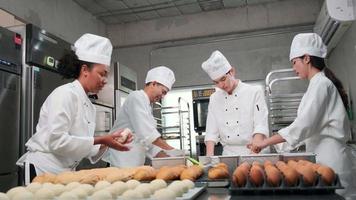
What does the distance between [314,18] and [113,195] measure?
13.7ft

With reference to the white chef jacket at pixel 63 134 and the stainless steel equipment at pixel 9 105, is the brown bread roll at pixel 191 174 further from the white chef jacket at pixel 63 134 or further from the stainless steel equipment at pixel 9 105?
the stainless steel equipment at pixel 9 105

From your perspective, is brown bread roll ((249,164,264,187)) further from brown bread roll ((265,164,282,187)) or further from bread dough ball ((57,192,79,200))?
bread dough ball ((57,192,79,200))

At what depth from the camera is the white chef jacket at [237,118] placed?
2.21m

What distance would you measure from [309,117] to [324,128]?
0.12 m

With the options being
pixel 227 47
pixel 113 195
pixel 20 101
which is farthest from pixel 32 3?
pixel 113 195

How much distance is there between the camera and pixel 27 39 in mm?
2506

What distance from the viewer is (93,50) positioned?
66.4 inches

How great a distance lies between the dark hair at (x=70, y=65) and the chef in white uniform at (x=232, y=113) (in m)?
0.96

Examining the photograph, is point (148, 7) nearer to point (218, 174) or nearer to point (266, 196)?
point (218, 174)

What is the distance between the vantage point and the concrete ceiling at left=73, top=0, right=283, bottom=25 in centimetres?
441

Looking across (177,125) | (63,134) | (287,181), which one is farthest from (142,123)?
(177,125)

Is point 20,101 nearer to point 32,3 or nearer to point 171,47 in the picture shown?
point 32,3

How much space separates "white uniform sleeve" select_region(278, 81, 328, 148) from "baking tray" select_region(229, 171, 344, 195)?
69 centimetres

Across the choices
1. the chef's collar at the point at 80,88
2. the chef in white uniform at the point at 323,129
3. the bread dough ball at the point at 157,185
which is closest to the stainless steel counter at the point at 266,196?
the bread dough ball at the point at 157,185
